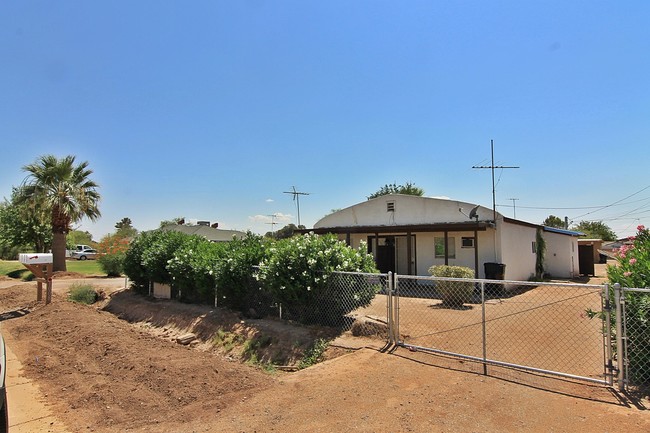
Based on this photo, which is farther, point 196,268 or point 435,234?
point 435,234

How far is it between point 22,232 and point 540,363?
3460cm

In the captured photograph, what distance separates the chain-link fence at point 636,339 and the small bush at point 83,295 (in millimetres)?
17732

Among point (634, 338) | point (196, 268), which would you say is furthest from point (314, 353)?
point (196, 268)

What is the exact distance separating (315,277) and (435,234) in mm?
10180

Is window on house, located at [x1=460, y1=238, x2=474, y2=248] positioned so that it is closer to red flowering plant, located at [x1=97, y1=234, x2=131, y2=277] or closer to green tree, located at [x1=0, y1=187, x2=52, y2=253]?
red flowering plant, located at [x1=97, y1=234, x2=131, y2=277]

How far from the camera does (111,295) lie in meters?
16.6

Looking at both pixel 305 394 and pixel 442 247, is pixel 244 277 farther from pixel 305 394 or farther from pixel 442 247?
pixel 442 247

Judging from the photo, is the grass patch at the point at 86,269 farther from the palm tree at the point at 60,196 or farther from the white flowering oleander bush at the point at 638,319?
the white flowering oleander bush at the point at 638,319

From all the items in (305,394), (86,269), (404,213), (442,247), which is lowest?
(86,269)

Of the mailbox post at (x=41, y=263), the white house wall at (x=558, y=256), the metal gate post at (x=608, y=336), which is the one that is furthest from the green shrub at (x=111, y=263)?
the white house wall at (x=558, y=256)

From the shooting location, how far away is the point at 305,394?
197 inches

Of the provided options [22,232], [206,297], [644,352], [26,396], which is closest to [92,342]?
Answer: [26,396]

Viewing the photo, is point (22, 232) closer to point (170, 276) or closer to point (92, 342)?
point (170, 276)

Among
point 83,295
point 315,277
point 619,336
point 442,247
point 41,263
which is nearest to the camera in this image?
point 619,336
